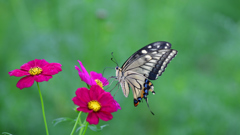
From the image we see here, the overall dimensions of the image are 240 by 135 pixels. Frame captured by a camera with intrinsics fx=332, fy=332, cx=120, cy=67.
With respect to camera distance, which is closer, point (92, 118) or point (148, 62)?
point (92, 118)

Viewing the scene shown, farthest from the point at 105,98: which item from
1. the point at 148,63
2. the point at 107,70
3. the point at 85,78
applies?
the point at 107,70

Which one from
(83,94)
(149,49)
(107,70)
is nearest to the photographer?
(83,94)

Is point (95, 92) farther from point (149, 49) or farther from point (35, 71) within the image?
point (149, 49)

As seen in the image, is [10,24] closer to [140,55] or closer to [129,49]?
[129,49]

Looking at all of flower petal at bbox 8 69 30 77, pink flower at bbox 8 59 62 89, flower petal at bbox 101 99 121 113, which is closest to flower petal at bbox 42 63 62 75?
pink flower at bbox 8 59 62 89

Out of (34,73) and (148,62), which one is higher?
(148,62)

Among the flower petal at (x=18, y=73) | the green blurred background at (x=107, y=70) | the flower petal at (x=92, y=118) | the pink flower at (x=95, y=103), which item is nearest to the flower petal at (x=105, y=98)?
the pink flower at (x=95, y=103)

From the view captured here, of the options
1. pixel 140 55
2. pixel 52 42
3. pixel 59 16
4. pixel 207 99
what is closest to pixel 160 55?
pixel 140 55

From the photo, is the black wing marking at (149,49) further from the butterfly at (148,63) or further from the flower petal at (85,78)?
the flower petal at (85,78)
